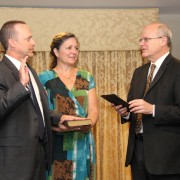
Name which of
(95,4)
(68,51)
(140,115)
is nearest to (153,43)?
(140,115)

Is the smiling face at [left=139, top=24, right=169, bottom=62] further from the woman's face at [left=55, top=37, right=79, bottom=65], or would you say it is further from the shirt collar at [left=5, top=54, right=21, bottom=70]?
the shirt collar at [left=5, top=54, right=21, bottom=70]

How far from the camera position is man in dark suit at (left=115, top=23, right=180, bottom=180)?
8.00ft

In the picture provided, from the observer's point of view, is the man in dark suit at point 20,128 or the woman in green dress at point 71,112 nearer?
the man in dark suit at point 20,128

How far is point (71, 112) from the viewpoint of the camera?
2852mm

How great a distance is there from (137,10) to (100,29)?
0.64 metres

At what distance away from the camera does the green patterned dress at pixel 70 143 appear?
2830 mm

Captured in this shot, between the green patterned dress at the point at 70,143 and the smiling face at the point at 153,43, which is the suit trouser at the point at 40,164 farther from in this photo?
the smiling face at the point at 153,43

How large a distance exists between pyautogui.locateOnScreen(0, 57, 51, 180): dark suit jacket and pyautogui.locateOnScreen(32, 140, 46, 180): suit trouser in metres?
0.08

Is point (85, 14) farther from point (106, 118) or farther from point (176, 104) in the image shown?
point (176, 104)

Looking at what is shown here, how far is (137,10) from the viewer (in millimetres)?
4996

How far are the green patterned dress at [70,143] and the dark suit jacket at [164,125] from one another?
0.58 meters

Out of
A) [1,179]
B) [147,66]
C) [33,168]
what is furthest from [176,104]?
[1,179]

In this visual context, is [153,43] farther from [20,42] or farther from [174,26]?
[174,26]

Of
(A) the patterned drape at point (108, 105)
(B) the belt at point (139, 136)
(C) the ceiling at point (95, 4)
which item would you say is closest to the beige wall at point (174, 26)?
(C) the ceiling at point (95, 4)
